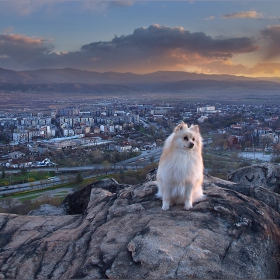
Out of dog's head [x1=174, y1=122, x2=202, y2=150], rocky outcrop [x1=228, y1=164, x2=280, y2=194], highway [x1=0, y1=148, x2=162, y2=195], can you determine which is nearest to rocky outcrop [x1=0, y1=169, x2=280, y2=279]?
dog's head [x1=174, y1=122, x2=202, y2=150]

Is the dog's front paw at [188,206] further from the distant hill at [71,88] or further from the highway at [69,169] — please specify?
the distant hill at [71,88]

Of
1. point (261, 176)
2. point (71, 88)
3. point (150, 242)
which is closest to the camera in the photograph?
point (150, 242)

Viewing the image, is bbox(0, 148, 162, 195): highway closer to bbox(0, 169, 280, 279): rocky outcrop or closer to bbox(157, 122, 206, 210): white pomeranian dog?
bbox(0, 169, 280, 279): rocky outcrop

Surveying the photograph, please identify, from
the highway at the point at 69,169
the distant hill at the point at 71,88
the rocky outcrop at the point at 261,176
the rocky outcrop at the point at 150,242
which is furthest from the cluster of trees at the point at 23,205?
the distant hill at the point at 71,88

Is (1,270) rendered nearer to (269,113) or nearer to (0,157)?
(0,157)

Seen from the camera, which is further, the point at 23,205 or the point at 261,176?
the point at 23,205

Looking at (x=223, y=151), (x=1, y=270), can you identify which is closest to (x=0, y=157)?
(x=223, y=151)

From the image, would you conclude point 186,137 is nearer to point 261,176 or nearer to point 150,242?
point 150,242

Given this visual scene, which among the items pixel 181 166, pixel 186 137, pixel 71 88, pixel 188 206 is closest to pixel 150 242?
pixel 188 206
